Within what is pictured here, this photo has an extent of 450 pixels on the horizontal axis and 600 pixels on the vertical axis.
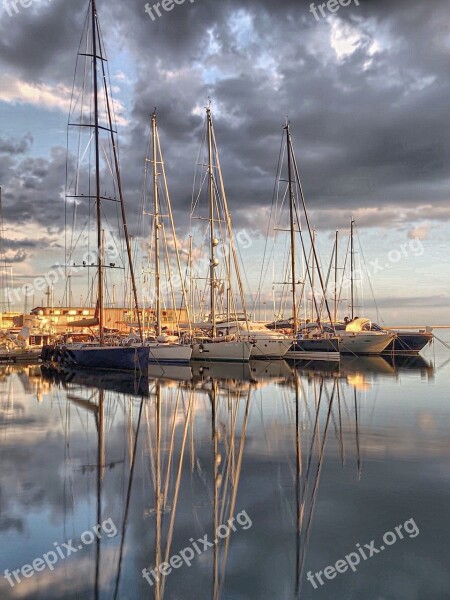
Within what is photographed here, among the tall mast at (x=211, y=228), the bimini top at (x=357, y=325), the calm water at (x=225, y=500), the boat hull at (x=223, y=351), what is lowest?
the calm water at (x=225, y=500)

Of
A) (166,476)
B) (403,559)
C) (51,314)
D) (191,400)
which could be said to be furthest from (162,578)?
(51,314)

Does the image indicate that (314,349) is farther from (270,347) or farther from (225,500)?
(225,500)

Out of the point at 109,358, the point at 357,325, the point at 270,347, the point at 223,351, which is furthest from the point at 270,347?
the point at 109,358

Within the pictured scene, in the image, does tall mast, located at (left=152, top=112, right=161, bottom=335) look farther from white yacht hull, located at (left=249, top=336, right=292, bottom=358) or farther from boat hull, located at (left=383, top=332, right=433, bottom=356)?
boat hull, located at (left=383, top=332, right=433, bottom=356)

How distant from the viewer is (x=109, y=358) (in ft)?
125

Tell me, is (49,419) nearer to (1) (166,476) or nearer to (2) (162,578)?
(1) (166,476)

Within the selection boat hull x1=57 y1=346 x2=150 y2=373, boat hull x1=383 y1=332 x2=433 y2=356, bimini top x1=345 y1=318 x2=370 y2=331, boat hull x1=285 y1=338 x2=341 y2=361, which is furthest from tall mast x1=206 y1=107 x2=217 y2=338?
boat hull x1=383 y1=332 x2=433 y2=356

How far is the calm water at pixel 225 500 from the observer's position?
7527 millimetres

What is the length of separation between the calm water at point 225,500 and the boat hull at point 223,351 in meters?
23.0

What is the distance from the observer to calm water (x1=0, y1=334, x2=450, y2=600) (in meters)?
7.53

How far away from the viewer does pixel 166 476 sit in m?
12.3

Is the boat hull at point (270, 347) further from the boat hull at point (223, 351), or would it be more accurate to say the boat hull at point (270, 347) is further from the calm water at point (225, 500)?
the calm water at point (225, 500)

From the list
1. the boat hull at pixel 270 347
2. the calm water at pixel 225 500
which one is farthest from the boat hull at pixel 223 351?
the calm water at pixel 225 500

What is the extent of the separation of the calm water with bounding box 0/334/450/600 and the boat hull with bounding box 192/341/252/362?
23.0 m
